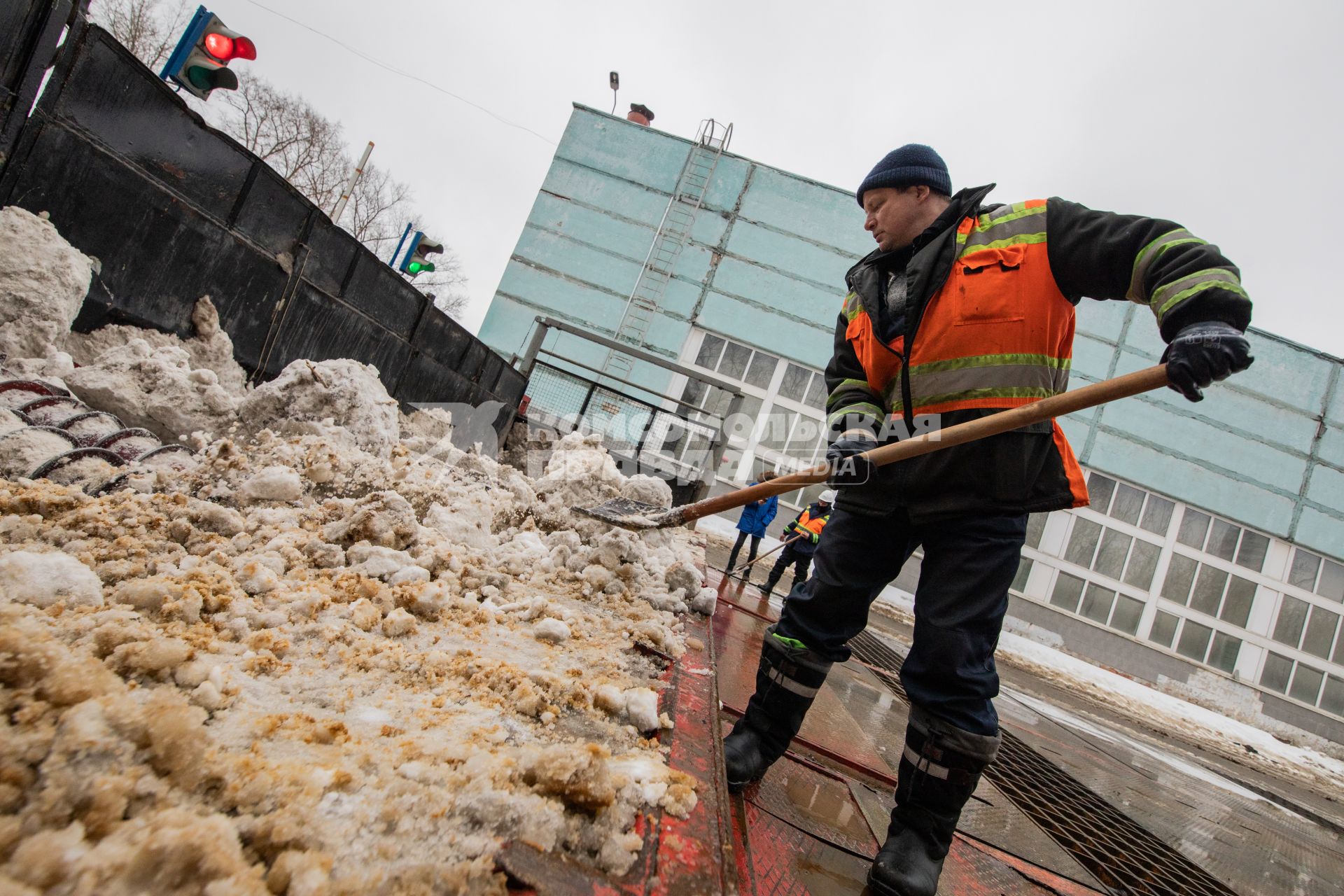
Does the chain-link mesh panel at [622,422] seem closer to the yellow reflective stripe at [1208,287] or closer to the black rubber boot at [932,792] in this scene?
the black rubber boot at [932,792]

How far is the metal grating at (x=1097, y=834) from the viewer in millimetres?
1947

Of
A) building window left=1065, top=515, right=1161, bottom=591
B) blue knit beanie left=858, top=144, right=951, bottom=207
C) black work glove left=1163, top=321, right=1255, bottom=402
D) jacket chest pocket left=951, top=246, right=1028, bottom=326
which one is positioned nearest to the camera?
black work glove left=1163, top=321, right=1255, bottom=402

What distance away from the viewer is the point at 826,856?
1294 millimetres

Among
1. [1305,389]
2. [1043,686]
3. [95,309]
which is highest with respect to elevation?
[1305,389]

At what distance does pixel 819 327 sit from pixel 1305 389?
10749mm

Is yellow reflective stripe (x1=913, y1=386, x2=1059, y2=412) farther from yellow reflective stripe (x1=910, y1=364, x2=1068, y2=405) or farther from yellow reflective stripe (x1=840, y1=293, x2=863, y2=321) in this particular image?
yellow reflective stripe (x1=840, y1=293, x2=863, y2=321)

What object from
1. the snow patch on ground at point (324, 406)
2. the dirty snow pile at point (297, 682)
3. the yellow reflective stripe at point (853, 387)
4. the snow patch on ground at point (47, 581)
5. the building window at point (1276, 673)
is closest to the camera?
the dirty snow pile at point (297, 682)

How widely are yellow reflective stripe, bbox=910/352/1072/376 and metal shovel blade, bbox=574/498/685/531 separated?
117cm

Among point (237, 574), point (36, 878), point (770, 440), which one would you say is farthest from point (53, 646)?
point (770, 440)

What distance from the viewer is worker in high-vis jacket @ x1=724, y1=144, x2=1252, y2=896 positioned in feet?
4.33

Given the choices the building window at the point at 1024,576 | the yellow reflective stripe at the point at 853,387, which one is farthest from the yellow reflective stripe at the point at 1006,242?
the building window at the point at 1024,576

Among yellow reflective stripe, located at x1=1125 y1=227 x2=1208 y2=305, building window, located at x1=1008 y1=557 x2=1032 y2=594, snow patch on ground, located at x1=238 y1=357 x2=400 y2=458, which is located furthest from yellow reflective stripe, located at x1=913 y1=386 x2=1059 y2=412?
building window, located at x1=1008 y1=557 x2=1032 y2=594

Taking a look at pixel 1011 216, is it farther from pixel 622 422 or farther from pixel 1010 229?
pixel 622 422

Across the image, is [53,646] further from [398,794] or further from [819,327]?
[819,327]
